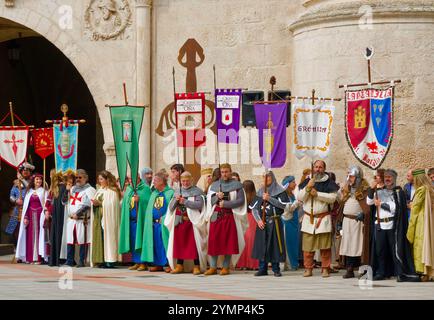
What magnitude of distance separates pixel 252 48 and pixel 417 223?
6252mm

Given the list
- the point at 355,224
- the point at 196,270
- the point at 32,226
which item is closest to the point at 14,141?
the point at 32,226

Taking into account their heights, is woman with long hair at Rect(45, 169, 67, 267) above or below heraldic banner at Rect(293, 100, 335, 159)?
below

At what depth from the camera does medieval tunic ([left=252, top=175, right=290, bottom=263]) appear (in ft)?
54.4

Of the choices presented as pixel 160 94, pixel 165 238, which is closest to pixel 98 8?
pixel 160 94

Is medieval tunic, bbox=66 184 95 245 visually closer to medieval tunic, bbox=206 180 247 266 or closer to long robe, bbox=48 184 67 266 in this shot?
long robe, bbox=48 184 67 266

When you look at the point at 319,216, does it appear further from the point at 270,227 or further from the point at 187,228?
the point at 187,228

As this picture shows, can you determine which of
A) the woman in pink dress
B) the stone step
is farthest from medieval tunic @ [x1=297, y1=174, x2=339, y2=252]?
the stone step

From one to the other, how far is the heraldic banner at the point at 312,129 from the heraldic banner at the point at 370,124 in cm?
52

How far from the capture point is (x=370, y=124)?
630 inches

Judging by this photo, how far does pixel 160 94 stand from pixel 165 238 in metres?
4.56

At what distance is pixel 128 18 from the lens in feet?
70.8

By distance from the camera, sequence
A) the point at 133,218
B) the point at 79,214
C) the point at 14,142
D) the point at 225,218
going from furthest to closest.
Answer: the point at 14,142 < the point at 79,214 < the point at 133,218 < the point at 225,218

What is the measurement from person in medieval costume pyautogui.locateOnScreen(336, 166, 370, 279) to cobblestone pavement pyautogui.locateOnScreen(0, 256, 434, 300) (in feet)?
1.20

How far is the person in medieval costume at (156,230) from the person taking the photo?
17.5m
